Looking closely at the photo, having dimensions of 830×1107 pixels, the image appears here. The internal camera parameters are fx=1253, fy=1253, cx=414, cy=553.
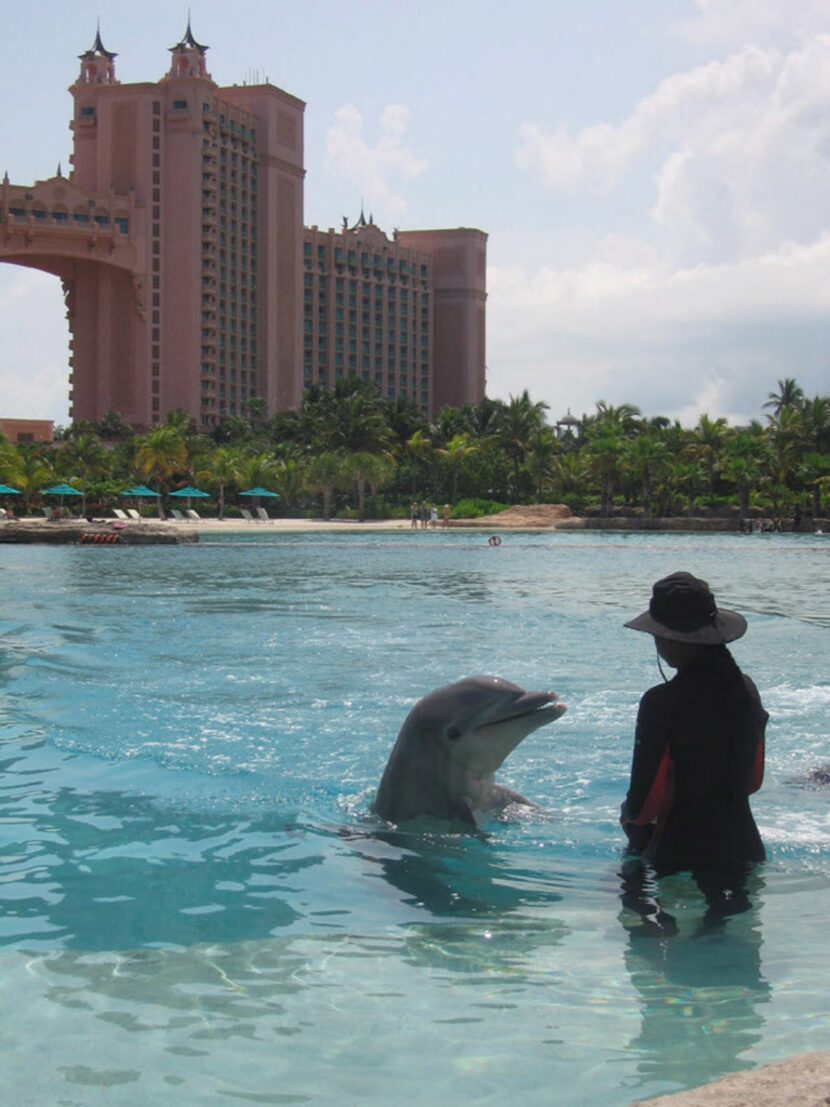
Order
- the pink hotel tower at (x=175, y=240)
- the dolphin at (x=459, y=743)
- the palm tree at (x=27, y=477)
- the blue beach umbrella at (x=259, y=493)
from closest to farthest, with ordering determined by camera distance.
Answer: the dolphin at (x=459, y=743) < the palm tree at (x=27, y=477) < the blue beach umbrella at (x=259, y=493) < the pink hotel tower at (x=175, y=240)

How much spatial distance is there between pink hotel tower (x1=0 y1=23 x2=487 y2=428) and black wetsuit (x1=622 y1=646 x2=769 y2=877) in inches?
4032

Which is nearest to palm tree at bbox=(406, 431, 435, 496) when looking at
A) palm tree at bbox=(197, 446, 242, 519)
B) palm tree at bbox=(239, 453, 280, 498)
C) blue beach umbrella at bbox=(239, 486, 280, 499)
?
palm tree at bbox=(239, 453, 280, 498)

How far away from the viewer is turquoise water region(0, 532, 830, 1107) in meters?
3.08

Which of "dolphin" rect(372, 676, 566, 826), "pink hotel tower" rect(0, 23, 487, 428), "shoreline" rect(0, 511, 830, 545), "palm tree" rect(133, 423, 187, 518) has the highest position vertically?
"pink hotel tower" rect(0, 23, 487, 428)

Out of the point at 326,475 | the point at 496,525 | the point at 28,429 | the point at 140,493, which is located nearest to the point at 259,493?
the point at 326,475

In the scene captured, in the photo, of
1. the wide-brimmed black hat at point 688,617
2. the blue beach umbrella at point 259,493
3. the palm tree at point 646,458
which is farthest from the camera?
the blue beach umbrella at point 259,493

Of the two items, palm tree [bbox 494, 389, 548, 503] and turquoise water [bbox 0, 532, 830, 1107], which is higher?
palm tree [bbox 494, 389, 548, 503]

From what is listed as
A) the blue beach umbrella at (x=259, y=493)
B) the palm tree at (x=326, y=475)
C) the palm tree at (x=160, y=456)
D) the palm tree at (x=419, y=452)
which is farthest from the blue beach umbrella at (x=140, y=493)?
the palm tree at (x=419, y=452)

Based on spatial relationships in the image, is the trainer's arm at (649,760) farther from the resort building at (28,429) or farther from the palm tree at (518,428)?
the resort building at (28,429)

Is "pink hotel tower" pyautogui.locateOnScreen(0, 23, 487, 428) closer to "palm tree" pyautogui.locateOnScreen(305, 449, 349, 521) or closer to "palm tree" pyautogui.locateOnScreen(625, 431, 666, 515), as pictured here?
"palm tree" pyautogui.locateOnScreen(305, 449, 349, 521)

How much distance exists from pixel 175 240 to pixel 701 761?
10766cm

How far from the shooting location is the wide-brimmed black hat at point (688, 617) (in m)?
3.61

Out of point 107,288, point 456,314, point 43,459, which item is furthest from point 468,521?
point 456,314

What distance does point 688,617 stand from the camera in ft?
Answer: 12.0
